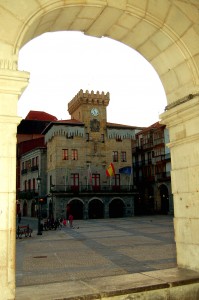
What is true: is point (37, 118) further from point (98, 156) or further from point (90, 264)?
point (90, 264)

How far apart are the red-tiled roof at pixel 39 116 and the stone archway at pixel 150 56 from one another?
64772mm

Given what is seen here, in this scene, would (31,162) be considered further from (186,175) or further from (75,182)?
(186,175)

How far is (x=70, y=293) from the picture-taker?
407 cm

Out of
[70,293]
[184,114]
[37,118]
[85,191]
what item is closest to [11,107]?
[70,293]

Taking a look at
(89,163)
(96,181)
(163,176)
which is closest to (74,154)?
(89,163)

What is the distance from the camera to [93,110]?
5169cm

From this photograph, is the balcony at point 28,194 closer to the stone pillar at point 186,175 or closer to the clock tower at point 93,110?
the clock tower at point 93,110

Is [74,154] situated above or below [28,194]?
above

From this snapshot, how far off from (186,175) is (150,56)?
233cm

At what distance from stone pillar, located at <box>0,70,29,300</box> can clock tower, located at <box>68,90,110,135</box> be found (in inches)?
1830

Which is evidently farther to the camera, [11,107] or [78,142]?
[78,142]

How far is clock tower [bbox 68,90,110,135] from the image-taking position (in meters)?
51.0

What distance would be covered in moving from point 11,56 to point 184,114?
3078 millimetres

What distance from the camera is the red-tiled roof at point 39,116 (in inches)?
2729
